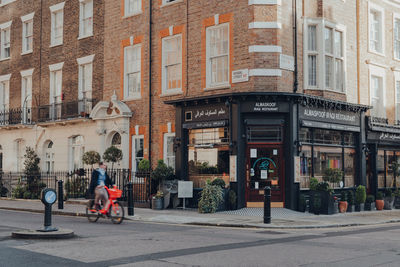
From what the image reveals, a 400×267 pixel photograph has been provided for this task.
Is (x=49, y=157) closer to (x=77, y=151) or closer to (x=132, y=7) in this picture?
(x=77, y=151)

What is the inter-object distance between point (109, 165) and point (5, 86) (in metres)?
11.0

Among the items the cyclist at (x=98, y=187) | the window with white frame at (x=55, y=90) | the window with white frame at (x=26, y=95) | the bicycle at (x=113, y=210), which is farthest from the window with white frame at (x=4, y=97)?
the bicycle at (x=113, y=210)

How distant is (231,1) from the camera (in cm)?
1986

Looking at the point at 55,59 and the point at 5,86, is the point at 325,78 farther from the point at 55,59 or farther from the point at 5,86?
the point at 5,86

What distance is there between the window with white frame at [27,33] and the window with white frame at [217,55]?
43.0 feet

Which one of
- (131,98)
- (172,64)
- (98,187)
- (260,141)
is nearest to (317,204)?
(260,141)

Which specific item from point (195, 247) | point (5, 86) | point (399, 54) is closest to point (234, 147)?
point (195, 247)

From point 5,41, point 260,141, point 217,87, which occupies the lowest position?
point 260,141

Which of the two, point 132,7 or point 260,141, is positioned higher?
point 132,7

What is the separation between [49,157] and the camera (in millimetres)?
27469

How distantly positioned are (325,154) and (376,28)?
7.30m

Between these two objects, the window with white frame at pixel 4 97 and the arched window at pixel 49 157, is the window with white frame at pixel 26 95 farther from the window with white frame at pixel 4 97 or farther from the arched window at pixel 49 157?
the arched window at pixel 49 157

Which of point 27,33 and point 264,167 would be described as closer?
point 264,167

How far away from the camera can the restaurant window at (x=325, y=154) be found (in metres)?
19.8
